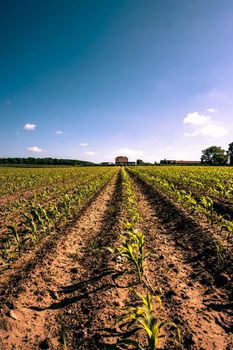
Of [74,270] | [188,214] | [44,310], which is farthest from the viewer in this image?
[188,214]

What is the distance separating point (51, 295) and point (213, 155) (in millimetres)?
106886

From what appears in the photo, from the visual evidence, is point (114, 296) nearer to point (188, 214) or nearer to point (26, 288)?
point (26, 288)

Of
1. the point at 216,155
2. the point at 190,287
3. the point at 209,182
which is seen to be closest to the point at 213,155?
the point at 216,155

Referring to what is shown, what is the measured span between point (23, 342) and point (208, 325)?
7.47 ft

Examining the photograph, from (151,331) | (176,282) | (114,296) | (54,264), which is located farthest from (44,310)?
(176,282)

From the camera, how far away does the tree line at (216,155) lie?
88875 mm

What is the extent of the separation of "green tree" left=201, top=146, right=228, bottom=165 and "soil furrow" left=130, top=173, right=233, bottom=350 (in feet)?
309

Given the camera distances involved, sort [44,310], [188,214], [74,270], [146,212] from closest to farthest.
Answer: [44,310] → [74,270] → [188,214] → [146,212]

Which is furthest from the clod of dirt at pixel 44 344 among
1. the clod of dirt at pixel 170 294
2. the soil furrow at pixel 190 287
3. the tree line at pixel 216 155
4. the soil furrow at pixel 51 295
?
the tree line at pixel 216 155

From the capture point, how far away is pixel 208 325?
2.78 meters

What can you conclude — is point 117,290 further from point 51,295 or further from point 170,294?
point 51,295

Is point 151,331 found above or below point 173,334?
above

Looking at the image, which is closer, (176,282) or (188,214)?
(176,282)

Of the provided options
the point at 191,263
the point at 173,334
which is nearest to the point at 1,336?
the point at 173,334
